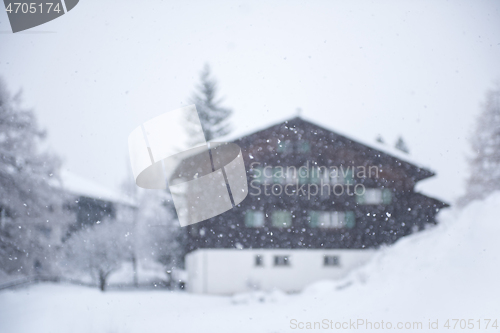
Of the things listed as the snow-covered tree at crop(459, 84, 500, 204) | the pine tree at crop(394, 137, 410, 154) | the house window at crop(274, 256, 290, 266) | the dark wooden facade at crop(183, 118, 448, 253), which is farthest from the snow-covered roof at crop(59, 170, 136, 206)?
the snow-covered tree at crop(459, 84, 500, 204)

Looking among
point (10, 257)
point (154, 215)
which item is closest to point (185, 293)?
point (154, 215)

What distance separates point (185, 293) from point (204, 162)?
157 inches

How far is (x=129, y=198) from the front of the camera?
44.8ft

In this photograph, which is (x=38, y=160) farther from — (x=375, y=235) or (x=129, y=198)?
(x=375, y=235)

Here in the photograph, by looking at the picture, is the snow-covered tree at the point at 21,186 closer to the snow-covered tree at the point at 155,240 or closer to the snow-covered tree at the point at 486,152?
the snow-covered tree at the point at 155,240

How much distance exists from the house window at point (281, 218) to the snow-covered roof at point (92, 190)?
5.61m

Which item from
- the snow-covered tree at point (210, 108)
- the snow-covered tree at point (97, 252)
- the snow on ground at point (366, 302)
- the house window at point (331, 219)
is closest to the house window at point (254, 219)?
the house window at point (331, 219)

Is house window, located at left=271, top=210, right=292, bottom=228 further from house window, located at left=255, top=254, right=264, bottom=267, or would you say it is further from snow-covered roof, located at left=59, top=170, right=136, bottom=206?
snow-covered roof, located at left=59, top=170, right=136, bottom=206

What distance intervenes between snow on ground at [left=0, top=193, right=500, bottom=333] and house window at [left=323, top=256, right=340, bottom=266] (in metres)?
1.89

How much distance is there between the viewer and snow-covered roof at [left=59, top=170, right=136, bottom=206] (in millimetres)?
13534

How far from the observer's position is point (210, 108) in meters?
15.5

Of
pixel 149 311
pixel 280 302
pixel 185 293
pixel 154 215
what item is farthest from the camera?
pixel 154 215

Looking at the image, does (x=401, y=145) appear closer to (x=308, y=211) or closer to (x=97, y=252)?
(x=308, y=211)

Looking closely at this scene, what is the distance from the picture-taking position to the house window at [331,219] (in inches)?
428
